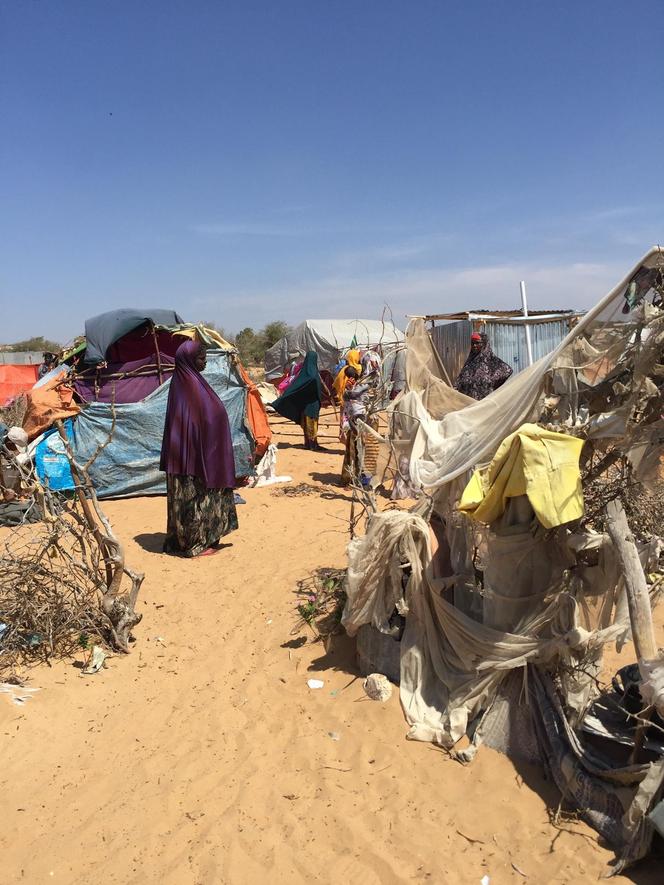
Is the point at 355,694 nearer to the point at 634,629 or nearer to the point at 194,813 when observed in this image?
the point at 194,813

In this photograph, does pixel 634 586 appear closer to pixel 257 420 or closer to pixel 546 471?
pixel 546 471

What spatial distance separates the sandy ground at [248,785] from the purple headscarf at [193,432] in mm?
1729

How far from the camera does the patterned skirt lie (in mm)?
5777

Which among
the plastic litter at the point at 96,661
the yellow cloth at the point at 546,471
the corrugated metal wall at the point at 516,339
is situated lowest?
the plastic litter at the point at 96,661

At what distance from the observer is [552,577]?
2.94 meters

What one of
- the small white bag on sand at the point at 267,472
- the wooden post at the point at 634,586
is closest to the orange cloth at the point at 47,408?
the small white bag on sand at the point at 267,472

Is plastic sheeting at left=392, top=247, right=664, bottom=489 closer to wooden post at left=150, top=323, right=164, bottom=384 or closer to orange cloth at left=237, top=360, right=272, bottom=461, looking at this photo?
orange cloth at left=237, top=360, right=272, bottom=461

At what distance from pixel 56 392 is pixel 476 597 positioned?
6.25 meters

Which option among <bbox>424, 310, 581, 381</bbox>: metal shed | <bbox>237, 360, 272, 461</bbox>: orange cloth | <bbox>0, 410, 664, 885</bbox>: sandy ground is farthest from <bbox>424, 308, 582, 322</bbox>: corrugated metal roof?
<bbox>0, 410, 664, 885</bbox>: sandy ground

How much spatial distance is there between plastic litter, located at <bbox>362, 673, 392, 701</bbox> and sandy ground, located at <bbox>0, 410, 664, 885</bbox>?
46mm

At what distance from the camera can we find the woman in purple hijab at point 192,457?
5781 mm

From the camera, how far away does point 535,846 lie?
2.49 m

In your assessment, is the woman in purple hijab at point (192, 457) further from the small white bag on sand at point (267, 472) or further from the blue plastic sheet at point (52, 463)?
the small white bag on sand at point (267, 472)

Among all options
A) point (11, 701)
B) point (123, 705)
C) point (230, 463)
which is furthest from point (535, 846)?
point (230, 463)
